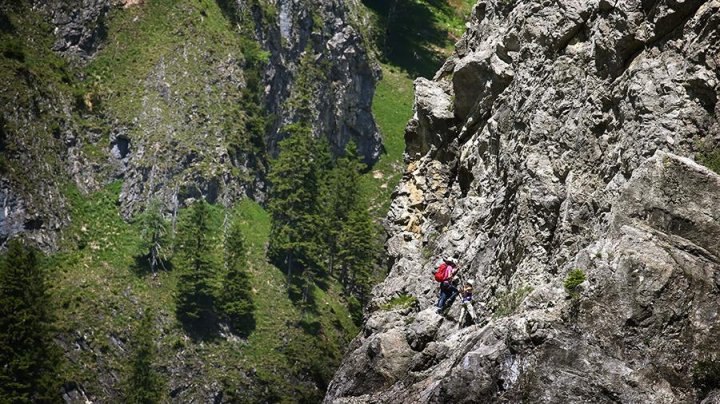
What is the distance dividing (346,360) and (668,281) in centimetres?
1490

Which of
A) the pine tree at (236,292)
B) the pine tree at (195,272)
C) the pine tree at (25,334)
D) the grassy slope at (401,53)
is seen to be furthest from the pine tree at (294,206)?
the pine tree at (25,334)

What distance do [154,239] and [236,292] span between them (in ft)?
25.5

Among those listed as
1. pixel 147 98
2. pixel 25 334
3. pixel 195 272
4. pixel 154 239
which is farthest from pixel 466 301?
pixel 147 98

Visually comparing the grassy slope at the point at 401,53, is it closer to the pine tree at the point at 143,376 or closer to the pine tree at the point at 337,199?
the pine tree at the point at 337,199

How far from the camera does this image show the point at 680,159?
71.4 feet

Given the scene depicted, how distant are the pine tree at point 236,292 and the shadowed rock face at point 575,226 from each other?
36.3 meters

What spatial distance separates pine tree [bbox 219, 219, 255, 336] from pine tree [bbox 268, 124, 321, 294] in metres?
5.82

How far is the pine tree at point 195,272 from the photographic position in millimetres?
70125

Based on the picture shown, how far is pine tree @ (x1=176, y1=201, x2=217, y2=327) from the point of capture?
2761 inches

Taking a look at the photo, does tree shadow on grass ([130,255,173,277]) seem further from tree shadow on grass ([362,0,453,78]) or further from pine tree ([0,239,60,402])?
tree shadow on grass ([362,0,453,78])

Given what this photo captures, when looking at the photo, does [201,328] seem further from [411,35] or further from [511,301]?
[411,35]

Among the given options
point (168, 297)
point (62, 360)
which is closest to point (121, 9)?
point (168, 297)

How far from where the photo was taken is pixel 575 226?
81.1 ft

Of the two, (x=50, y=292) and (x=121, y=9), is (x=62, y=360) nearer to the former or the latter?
(x=50, y=292)
